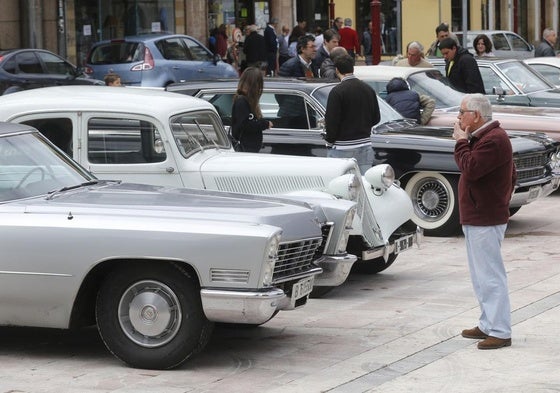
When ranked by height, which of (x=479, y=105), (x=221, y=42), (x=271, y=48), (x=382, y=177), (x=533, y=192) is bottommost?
(x=533, y=192)

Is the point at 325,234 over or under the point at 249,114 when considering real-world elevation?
under

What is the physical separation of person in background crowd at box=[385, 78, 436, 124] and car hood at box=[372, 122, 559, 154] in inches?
36.3

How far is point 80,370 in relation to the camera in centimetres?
799

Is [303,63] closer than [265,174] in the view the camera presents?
No

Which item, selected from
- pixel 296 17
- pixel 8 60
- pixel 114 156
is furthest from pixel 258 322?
pixel 296 17

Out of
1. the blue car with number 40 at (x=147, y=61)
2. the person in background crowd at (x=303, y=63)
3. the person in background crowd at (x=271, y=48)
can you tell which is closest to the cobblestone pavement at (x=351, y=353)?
the person in background crowd at (x=303, y=63)

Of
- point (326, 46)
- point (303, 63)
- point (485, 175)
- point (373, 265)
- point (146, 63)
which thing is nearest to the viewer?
point (485, 175)

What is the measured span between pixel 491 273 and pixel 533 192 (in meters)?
5.48

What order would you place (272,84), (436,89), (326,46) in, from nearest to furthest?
1. (272,84)
2. (436,89)
3. (326,46)

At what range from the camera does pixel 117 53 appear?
2917cm

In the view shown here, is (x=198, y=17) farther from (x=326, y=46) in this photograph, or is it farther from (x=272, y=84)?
(x=272, y=84)

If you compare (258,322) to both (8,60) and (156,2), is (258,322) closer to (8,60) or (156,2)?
(8,60)

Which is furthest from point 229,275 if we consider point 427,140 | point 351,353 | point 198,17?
point 198,17

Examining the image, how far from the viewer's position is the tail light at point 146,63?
28.8 metres
